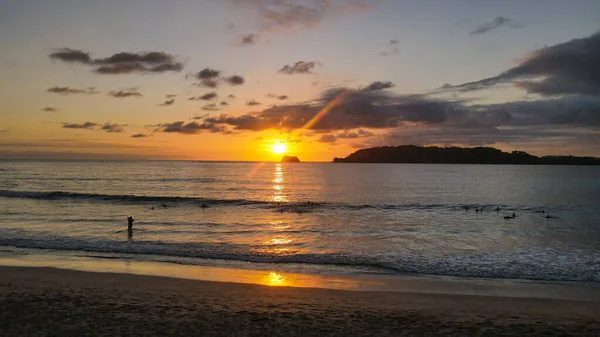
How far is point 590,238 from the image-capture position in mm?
26734

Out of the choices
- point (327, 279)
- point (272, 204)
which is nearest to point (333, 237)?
point (327, 279)

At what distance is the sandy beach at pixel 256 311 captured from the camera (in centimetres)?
966

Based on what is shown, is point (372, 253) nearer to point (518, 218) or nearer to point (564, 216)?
point (518, 218)

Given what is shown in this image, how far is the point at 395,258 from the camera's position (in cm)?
1975

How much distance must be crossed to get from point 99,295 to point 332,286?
289 inches

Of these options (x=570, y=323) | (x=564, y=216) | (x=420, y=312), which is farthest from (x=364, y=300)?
(x=564, y=216)

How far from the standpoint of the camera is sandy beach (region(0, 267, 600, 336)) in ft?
31.7

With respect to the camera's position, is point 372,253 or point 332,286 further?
point 372,253

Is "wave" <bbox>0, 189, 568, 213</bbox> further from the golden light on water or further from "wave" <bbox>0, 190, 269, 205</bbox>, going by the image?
the golden light on water

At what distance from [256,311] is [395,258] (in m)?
10.3

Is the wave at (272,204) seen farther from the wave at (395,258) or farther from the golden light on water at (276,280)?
the golden light on water at (276,280)

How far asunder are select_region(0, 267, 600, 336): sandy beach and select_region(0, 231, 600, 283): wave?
14.3 ft

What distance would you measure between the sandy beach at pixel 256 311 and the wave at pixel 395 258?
4.35 meters

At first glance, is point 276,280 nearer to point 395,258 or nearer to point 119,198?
point 395,258
